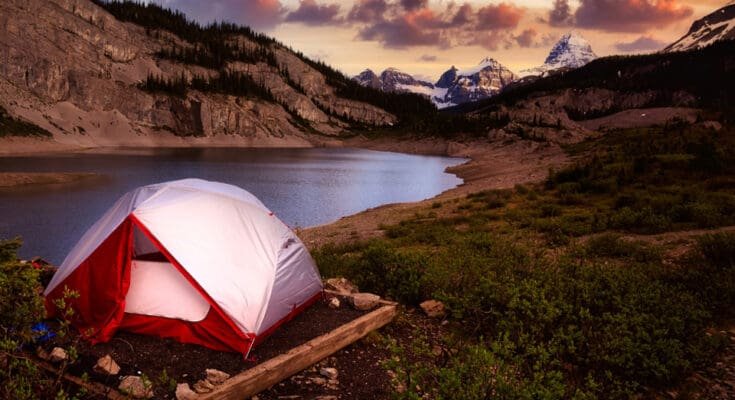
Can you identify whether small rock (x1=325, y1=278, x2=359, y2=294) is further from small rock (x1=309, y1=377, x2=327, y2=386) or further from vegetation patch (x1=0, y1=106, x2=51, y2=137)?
vegetation patch (x1=0, y1=106, x2=51, y2=137)

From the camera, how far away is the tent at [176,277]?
7.79 m

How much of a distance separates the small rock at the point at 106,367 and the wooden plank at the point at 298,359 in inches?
67.5

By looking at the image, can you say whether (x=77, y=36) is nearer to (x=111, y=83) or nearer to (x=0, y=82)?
(x=111, y=83)

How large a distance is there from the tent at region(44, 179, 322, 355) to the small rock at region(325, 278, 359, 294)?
5.13ft

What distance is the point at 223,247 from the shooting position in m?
8.39

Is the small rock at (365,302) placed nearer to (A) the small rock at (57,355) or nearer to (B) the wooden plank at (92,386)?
(B) the wooden plank at (92,386)

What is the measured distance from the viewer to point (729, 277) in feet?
27.6

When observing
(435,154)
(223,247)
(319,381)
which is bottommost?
(435,154)

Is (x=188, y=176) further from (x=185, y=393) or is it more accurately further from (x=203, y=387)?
(x=185, y=393)

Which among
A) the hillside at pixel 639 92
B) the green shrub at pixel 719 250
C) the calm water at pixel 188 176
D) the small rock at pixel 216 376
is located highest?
the hillside at pixel 639 92

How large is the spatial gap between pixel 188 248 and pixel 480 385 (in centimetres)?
558

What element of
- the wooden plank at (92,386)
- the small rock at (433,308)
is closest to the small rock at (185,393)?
the wooden plank at (92,386)

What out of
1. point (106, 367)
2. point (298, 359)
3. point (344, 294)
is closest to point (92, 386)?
point (106, 367)

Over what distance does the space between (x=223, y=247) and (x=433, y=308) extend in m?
4.31
